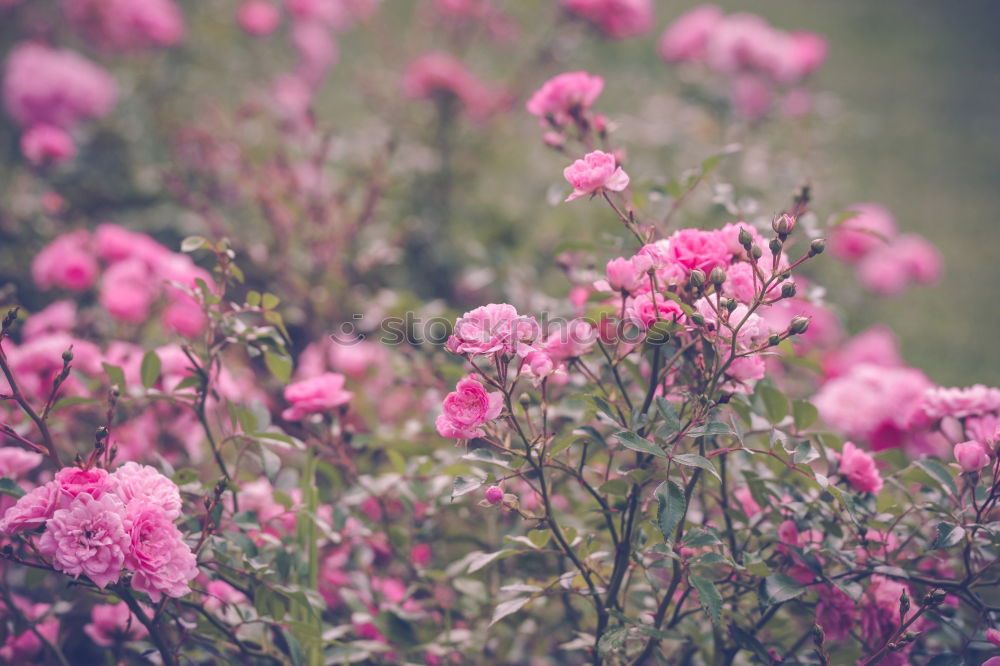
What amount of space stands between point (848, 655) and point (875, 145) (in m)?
5.06

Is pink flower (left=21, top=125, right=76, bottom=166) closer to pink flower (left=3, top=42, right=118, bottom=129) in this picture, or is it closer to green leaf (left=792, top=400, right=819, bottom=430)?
pink flower (left=3, top=42, right=118, bottom=129)

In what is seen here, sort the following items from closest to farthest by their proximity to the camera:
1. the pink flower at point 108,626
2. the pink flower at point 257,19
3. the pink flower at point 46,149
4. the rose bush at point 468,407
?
the rose bush at point 468,407, the pink flower at point 108,626, the pink flower at point 46,149, the pink flower at point 257,19

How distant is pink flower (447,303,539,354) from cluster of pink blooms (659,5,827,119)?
1.98 metres

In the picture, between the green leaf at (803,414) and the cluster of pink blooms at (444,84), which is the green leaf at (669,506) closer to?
the green leaf at (803,414)

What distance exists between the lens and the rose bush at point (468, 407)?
95 cm

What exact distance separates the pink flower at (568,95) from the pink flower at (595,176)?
0.33 m

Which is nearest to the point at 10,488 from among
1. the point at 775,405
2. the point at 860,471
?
the point at 775,405

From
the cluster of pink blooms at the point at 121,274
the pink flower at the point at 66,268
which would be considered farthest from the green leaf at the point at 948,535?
the pink flower at the point at 66,268

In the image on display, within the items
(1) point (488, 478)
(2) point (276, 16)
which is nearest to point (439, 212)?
(2) point (276, 16)

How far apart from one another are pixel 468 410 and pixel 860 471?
1.98 feet

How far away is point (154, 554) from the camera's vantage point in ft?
2.93

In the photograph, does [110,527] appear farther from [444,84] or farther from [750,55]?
[750,55]

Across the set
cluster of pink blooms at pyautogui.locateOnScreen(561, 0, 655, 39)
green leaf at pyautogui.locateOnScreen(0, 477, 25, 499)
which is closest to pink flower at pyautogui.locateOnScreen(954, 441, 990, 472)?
green leaf at pyautogui.locateOnScreen(0, 477, 25, 499)

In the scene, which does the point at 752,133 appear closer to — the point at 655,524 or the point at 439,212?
the point at 439,212
